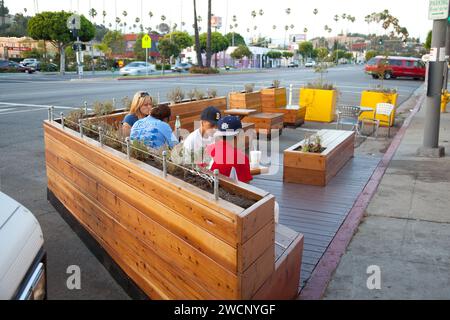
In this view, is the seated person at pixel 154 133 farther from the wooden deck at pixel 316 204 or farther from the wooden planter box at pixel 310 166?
the wooden planter box at pixel 310 166

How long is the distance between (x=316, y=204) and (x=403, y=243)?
1.49 meters

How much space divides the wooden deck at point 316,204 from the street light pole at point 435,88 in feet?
5.50

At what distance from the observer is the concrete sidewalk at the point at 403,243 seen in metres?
3.95

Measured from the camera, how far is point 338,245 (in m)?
4.87

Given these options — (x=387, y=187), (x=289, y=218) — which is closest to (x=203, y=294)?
(x=289, y=218)

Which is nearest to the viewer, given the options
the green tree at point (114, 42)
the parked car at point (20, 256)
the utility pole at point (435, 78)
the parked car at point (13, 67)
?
the parked car at point (20, 256)

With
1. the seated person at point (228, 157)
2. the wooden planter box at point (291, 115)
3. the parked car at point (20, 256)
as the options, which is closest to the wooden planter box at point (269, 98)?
the wooden planter box at point (291, 115)

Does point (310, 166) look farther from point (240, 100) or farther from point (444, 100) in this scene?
point (444, 100)

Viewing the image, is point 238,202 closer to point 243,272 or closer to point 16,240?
point 243,272

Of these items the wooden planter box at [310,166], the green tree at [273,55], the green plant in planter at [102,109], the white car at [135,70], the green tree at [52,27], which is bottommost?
the wooden planter box at [310,166]

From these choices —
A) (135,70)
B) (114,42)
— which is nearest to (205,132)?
(135,70)

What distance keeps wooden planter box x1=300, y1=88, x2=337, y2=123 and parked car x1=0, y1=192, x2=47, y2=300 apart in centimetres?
1212

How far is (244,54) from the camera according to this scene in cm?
8569

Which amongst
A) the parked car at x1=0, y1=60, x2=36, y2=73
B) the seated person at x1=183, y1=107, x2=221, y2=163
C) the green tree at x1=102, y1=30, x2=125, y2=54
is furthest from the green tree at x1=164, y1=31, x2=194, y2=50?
the seated person at x1=183, y1=107, x2=221, y2=163
